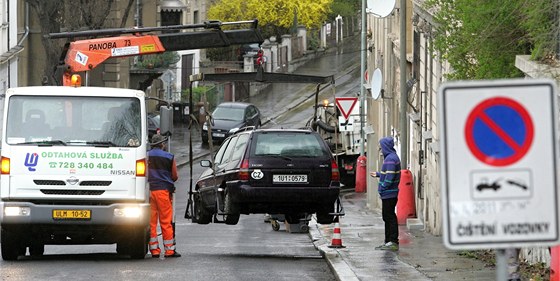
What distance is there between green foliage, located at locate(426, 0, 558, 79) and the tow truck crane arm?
4811mm

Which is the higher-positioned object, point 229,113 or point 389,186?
point 229,113

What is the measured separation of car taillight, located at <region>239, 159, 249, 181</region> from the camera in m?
18.7

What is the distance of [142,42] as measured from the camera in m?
22.1

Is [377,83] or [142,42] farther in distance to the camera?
[377,83]

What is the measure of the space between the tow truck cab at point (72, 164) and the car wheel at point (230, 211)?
1.76m

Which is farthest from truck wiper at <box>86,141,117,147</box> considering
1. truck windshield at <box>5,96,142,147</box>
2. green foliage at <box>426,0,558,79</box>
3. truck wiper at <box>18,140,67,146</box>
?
green foliage at <box>426,0,558,79</box>

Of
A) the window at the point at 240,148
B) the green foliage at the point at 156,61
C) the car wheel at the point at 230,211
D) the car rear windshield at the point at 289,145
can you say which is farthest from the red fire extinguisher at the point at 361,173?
the car rear windshield at the point at 289,145

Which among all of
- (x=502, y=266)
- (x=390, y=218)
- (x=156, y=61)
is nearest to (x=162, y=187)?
(x=390, y=218)

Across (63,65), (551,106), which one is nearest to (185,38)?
(63,65)

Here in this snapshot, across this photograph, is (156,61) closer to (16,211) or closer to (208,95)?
(208,95)

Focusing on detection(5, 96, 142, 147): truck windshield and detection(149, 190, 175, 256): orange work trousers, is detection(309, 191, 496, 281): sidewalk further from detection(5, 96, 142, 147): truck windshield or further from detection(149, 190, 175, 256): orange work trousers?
detection(5, 96, 142, 147): truck windshield

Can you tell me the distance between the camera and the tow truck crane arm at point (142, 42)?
69.1 ft

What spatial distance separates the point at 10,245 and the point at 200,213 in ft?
15.7

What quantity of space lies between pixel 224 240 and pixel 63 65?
180 inches
